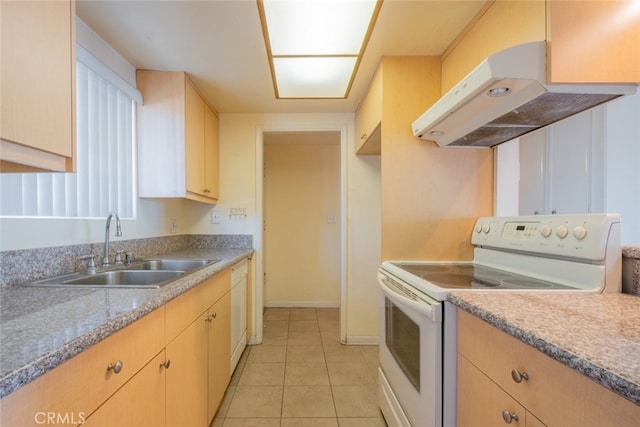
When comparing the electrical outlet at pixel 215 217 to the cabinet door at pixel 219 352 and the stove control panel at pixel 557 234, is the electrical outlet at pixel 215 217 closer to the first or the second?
the cabinet door at pixel 219 352

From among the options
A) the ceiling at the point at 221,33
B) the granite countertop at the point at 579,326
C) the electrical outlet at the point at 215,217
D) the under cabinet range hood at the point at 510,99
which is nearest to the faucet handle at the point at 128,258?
the electrical outlet at the point at 215,217

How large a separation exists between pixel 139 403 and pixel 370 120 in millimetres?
1921

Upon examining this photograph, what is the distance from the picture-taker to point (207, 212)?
101 inches

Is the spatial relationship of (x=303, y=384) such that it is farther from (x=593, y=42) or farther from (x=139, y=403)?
(x=593, y=42)

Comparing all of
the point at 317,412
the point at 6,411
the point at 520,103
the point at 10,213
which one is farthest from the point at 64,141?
the point at 317,412

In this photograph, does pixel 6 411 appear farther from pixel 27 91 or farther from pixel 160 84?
pixel 160 84

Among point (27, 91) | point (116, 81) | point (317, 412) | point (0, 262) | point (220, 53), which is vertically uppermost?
point (220, 53)

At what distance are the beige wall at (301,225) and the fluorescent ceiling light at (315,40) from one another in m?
1.52

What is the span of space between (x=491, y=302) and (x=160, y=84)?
222 cm

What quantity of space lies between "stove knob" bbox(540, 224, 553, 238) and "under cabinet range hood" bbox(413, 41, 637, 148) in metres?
0.48

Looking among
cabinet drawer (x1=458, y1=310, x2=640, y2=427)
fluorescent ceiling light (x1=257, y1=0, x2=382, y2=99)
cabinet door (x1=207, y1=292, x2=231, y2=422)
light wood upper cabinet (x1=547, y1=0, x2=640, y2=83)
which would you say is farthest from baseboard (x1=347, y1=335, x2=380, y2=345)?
light wood upper cabinet (x1=547, y1=0, x2=640, y2=83)

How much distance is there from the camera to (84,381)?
0.61 m

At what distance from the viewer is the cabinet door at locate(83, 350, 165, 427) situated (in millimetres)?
676

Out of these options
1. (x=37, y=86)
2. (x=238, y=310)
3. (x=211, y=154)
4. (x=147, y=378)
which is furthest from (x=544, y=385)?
(x=211, y=154)
